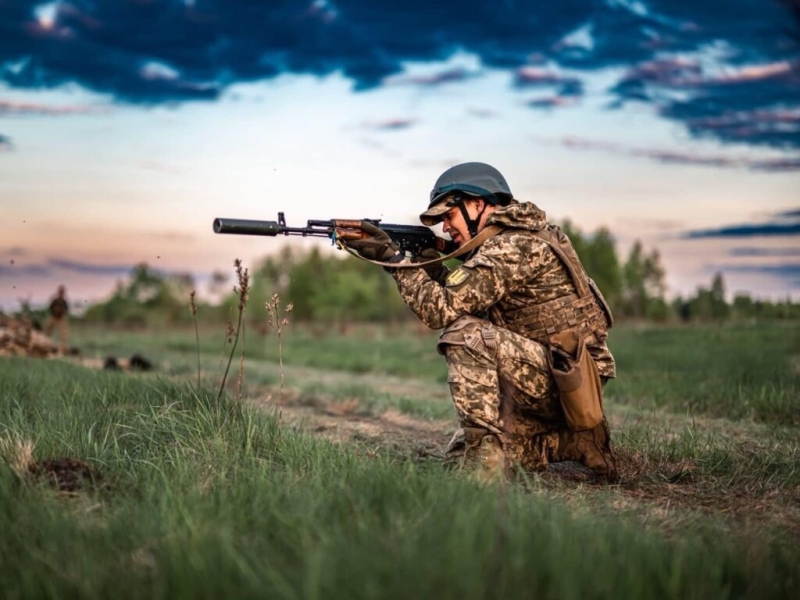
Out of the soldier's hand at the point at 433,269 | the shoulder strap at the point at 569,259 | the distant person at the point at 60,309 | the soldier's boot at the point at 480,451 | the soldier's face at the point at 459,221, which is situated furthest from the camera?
the distant person at the point at 60,309

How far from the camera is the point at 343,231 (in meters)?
5.01

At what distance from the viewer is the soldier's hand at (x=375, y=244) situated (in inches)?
195

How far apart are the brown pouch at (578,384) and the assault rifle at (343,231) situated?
3.68 feet

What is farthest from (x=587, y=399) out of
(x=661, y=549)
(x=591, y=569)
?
(x=591, y=569)

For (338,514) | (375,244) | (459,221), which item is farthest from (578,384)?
(338,514)

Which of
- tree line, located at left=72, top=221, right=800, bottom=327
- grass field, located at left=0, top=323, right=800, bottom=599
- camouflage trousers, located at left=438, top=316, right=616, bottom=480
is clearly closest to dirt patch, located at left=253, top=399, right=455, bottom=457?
grass field, located at left=0, top=323, right=800, bottom=599

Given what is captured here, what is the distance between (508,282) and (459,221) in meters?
0.64

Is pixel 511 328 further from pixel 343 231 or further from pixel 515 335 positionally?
pixel 343 231

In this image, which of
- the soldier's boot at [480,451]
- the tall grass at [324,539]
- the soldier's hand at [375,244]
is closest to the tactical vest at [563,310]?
the soldier's boot at [480,451]

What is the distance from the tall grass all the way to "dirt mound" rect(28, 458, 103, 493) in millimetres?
78

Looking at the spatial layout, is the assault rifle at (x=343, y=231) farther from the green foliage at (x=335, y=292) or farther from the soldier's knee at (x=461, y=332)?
the green foliage at (x=335, y=292)

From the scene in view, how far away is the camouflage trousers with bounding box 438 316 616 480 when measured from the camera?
4.56 metres

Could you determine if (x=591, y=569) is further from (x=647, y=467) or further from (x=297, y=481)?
(x=647, y=467)

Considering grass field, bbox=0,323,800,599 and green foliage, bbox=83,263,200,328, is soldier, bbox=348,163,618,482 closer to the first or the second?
grass field, bbox=0,323,800,599
